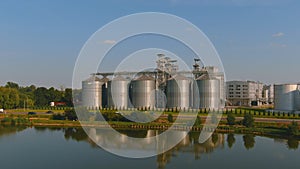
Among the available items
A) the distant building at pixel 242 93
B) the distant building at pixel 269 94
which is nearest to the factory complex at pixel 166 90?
the distant building at pixel 242 93

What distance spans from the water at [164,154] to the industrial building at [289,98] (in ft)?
30.0

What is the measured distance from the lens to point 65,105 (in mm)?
28312

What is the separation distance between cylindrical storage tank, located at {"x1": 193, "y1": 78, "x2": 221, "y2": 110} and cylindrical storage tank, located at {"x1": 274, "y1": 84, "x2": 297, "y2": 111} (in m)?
4.12

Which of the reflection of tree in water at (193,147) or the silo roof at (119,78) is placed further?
the silo roof at (119,78)

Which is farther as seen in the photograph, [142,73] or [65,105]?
[65,105]

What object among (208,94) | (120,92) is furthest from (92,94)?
(208,94)

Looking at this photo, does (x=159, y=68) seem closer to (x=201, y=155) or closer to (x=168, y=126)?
(x=168, y=126)

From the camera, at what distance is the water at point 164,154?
8352 mm

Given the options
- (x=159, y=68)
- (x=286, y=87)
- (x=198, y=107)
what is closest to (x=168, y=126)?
(x=198, y=107)

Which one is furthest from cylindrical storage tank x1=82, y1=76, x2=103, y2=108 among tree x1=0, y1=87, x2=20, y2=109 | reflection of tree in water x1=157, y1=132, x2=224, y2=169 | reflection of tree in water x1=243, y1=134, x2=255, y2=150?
reflection of tree in water x1=243, y1=134, x2=255, y2=150

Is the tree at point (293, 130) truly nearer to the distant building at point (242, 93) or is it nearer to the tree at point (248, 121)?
the tree at point (248, 121)

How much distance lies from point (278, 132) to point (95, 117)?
8.55 metres

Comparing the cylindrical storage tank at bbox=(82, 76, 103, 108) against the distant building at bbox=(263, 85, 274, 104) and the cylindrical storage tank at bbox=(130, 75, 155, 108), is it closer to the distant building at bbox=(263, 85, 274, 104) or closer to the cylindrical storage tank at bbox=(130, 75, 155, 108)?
the cylindrical storage tank at bbox=(130, 75, 155, 108)

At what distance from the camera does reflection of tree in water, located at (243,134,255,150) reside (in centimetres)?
1102
